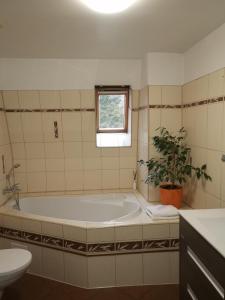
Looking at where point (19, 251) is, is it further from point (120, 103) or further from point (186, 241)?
point (120, 103)

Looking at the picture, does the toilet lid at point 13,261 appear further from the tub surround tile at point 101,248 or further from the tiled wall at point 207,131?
the tiled wall at point 207,131

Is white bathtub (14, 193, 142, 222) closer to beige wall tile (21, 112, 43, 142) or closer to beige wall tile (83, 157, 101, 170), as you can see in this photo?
beige wall tile (83, 157, 101, 170)

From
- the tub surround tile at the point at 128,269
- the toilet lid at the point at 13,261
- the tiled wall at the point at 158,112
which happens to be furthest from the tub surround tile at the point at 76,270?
the tiled wall at the point at 158,112

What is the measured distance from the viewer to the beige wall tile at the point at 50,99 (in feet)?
10.2

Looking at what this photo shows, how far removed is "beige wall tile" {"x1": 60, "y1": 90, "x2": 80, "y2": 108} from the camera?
3137mm

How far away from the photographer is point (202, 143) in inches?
95.5

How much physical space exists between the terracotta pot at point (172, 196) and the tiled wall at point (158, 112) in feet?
0.77

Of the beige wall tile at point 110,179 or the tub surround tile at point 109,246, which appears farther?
the beige wall tile at point 110,179

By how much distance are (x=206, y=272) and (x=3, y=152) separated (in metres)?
2.50

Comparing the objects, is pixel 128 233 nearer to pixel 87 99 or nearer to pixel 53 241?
pixel 53 241

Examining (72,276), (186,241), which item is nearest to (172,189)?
(186,241)

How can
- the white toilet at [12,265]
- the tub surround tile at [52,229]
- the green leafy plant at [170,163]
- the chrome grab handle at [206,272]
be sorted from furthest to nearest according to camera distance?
the green leafy plant at [170,163] → the tub surround tile at [52,229] → the white toilet at [12,265] → the chrome grab handle at [206,272]

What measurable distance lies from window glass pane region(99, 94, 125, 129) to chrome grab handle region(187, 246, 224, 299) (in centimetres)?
214

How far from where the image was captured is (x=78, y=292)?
7.11 feet
